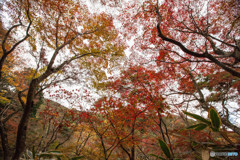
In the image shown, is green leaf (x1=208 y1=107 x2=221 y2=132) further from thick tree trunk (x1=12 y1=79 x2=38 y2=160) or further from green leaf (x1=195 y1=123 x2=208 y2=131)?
thick tree trunk (x1=12 y1=79 x2=38 y2=160)

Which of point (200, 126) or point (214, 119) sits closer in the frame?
point (214, 119)

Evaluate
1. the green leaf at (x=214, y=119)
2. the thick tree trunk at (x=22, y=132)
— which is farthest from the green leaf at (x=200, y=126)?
the thick tree trunk at (x=22, y=132)

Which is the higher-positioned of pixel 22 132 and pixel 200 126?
pixel 200 126

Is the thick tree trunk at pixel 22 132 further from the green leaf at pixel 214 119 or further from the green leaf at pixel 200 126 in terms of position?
the green leaf at pixel 214 119

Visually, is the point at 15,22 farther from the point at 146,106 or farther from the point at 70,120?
the point at 146,106

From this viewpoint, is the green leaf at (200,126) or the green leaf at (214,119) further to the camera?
the green leaf at (200,126)

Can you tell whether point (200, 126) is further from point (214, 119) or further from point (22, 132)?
point (22, 132)

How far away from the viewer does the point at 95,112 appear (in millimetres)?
5652

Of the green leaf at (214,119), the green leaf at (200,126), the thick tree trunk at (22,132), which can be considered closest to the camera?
the green leaf at (214,119)

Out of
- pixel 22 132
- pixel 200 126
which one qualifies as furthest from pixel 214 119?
pixel 22 132

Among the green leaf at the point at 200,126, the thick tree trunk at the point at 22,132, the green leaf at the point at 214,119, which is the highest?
the green leaf at the point at 214,119

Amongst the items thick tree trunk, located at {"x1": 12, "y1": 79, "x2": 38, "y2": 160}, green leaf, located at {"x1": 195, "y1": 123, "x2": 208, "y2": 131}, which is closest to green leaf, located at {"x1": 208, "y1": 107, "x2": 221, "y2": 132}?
green leaf, located at {"x1": 195, "y1": 123, "x2": 208, "y2": 131}

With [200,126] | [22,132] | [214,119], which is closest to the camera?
[214,119]

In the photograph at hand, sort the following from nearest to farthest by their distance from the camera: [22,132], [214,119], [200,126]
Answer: [214,119] → [200,126] → [22,132]
